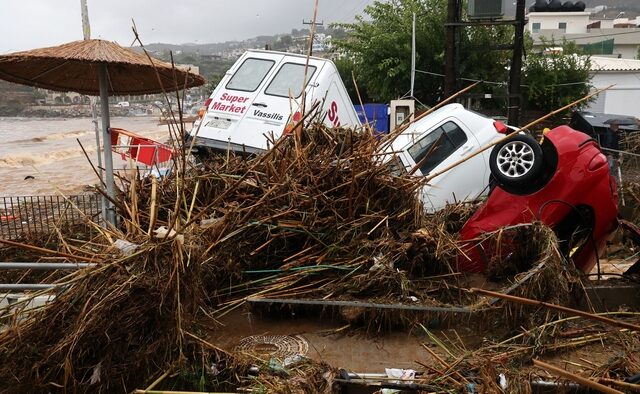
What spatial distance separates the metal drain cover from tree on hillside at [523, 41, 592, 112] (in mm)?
18375

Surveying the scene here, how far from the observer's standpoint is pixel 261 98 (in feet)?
28.4

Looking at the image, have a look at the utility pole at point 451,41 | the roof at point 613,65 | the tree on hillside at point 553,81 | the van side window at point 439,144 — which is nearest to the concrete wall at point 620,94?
the roof at point 613,65

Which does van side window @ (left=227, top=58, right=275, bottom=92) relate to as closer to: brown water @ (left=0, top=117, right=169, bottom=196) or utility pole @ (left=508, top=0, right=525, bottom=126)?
brown water @ (left=0, top=117, right=169, bottom=196)

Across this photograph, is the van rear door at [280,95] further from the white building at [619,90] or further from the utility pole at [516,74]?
the white building at [619,90]

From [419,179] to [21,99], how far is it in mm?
95032

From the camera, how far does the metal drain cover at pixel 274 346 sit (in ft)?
10.7

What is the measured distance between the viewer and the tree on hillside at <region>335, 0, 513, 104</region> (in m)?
19.0

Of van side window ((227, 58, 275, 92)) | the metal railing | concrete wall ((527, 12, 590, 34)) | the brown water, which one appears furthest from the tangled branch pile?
concrete wall ((527, 12, 590, 34))

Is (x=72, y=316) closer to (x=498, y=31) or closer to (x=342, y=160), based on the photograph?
(x=342, y=160)

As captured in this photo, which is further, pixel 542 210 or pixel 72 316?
pixel 542 210

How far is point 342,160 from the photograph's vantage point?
167 inches

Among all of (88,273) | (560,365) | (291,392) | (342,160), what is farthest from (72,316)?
(560,365)

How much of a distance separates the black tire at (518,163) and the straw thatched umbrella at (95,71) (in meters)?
2.64

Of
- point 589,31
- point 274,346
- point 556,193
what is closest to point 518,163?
point 556,193
